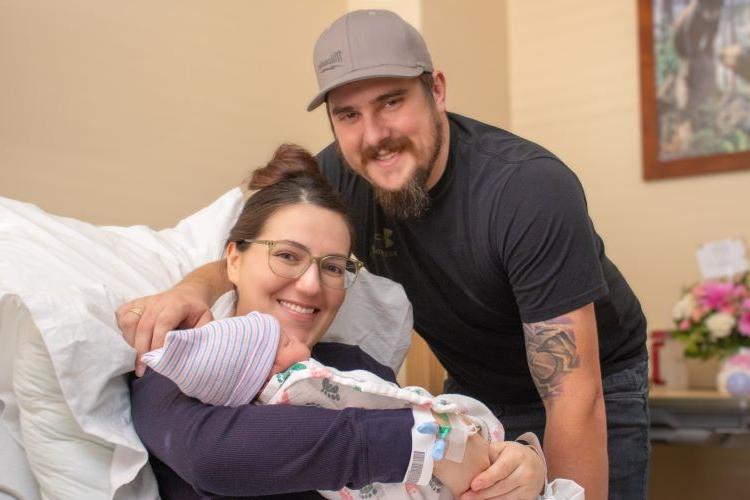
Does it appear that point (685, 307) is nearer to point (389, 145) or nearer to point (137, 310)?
point (389, 145)

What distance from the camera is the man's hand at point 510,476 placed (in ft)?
3.79

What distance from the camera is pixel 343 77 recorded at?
1.65 meters

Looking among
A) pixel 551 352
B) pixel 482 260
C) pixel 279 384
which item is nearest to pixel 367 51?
pixel 482 260

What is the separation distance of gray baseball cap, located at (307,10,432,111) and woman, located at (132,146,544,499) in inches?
11.6

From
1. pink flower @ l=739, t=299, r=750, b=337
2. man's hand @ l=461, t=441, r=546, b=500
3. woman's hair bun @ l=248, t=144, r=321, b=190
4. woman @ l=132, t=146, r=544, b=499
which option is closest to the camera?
woman @ l=132, t=146, r=544, b=499

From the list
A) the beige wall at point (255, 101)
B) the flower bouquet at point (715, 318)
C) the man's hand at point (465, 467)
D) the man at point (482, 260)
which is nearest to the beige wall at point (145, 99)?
the beige wall at point (255, 101)

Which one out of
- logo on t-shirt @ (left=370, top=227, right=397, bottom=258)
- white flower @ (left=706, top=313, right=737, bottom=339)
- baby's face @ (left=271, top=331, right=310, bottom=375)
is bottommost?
white flower @ (left=706, top=313, right=737, bottom=339)

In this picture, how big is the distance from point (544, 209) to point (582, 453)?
416 millimetres

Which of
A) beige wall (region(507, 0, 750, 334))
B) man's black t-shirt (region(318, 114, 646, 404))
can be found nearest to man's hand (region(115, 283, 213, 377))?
man's black t-shirt (region(318, 114, 646, 404))

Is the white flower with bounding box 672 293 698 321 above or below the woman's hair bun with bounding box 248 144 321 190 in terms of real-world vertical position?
below

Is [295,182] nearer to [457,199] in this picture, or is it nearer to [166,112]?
[457,199]

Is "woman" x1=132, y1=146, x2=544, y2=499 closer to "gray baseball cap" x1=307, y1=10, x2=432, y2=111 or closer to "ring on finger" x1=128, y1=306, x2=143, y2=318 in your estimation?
"ring on finger" x1=128, y1=306, x2=143, y2=318

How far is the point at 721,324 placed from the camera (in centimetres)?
300

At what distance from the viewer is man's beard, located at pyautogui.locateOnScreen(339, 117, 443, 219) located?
1687 mm
